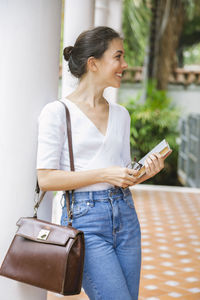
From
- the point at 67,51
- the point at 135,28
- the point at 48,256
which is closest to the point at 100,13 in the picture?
the point at 67,51

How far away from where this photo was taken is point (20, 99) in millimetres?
2303

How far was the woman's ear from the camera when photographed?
2.24 m

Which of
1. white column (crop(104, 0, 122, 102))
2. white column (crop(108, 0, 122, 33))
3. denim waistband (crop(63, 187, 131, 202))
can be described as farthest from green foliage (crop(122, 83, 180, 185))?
denim waistband (crop(63, 187, 131, 202))

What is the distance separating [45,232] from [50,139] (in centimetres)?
37

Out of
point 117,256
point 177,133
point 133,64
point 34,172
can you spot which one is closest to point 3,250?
point 34,172

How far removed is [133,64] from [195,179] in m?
5.93

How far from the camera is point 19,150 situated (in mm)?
2318

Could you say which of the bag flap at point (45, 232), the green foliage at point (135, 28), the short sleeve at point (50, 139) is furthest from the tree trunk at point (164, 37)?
the bag flap at point (45, 232)

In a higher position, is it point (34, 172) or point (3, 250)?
point (34, 172)

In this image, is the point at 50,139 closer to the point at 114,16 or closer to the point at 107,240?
the point at 107,240

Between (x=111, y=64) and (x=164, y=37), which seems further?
(x=164, y=37)

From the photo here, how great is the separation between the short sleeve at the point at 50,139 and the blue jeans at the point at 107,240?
0.19m

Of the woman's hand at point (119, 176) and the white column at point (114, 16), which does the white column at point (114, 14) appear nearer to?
the white column at point (114, 16)

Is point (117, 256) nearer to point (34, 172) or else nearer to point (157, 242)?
point (34, 172)
